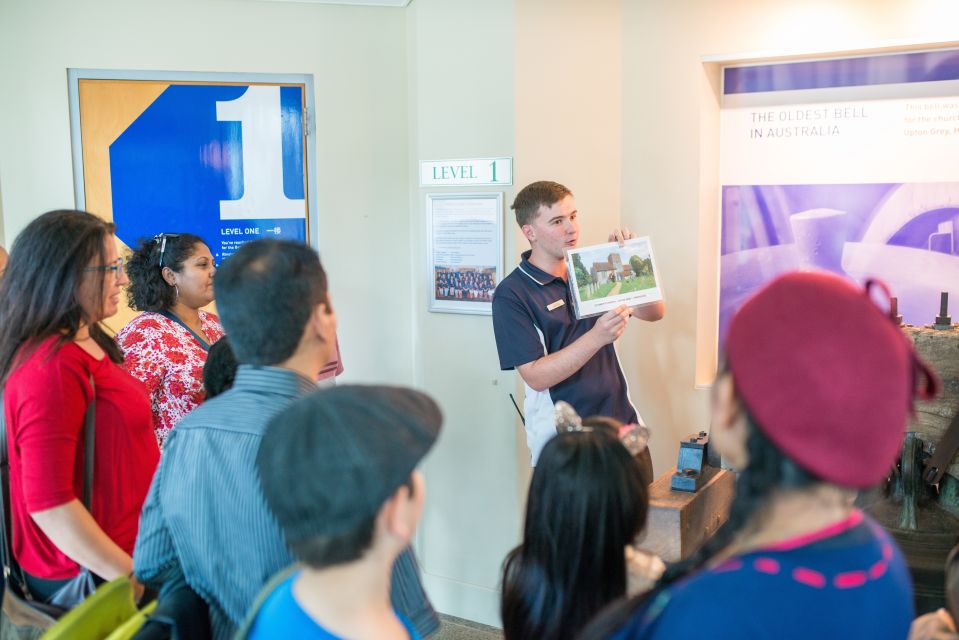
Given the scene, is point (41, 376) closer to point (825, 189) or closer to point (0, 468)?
point (0, 468)

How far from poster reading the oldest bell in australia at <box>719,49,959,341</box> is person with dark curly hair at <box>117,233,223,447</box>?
81.1 inches

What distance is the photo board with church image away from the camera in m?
2.84

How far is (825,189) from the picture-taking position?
3396 millimetres

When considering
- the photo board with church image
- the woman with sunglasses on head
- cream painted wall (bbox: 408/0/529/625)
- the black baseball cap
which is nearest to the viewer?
the black baseball cap

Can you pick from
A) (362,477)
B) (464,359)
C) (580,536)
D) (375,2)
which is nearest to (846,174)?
(464,359)

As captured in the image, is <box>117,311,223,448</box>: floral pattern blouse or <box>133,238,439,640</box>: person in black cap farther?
<box>117,311,223,448</box>: floral pattern blouse

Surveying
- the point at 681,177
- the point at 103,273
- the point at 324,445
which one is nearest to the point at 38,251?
the point at 103,273

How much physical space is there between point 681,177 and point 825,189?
0.56 metres

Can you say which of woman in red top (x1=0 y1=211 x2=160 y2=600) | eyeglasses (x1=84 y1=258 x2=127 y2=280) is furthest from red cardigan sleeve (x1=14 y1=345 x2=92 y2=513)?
eyeglasses (x1=84 y1=258 x2=127 y2=280)

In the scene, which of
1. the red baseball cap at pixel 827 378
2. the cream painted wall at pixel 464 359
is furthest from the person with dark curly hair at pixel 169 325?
the red baseball cap at pixel 827 378

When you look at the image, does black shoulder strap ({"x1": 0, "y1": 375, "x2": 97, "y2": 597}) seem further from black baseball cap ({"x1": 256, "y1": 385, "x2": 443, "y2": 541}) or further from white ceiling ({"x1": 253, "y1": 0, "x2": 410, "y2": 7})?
white ceiling ({"x1": 253, "y1": 0, "x2": 410, "y2": 7})

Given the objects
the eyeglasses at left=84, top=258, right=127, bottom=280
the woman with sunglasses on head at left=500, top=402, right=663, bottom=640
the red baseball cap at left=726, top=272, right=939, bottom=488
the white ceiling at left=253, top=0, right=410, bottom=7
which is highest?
the white ceiling at left=253, top=0, right=410, bottom=7

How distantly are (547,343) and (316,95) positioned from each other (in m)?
1.64

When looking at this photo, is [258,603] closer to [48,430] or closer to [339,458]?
[339,458]
